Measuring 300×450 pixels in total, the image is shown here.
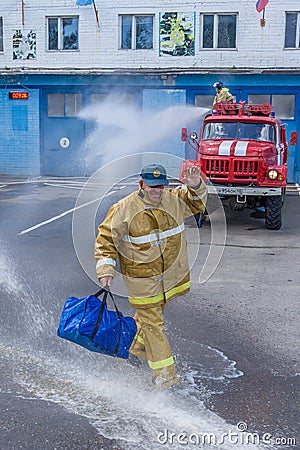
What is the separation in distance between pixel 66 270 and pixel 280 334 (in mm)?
3334

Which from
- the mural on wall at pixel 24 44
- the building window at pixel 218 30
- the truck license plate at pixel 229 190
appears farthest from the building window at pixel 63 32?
the truck license plate at pixel 229 190

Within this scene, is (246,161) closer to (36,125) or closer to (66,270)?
(66,270)

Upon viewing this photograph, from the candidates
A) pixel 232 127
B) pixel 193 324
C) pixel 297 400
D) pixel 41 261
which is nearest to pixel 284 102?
pixel 232 127

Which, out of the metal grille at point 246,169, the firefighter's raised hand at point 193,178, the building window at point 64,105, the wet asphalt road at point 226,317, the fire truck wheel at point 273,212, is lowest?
A: the wet asphalt road at point 226,317

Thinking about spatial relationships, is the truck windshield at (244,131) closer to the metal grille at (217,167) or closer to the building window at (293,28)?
the metal grille at (217,167)

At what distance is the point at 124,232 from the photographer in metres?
4.23

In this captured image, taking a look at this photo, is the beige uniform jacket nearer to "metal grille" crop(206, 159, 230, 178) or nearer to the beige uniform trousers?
the beige uniform trousers

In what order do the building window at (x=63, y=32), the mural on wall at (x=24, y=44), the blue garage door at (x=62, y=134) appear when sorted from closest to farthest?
the building window at (x=63, y=32) < the mural on wall at (x=24, y=44) < the blue garage door at (x=62, y=134)

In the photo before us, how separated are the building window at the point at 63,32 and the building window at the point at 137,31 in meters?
1.72

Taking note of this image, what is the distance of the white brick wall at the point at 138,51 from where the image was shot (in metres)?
18.9

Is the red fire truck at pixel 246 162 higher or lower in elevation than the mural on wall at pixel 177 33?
lower

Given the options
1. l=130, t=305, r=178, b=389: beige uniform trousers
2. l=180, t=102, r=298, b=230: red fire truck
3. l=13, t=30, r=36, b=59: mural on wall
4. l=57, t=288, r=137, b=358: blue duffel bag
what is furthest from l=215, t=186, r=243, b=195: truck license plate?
l=13, t=30, r=36, b=59: mural on wall

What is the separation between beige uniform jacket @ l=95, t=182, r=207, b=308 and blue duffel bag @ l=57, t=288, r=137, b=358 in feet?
0.76

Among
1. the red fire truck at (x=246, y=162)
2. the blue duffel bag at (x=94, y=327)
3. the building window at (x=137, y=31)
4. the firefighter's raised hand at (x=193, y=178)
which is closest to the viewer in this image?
the blue duffel bag at (x=94, y=327)
